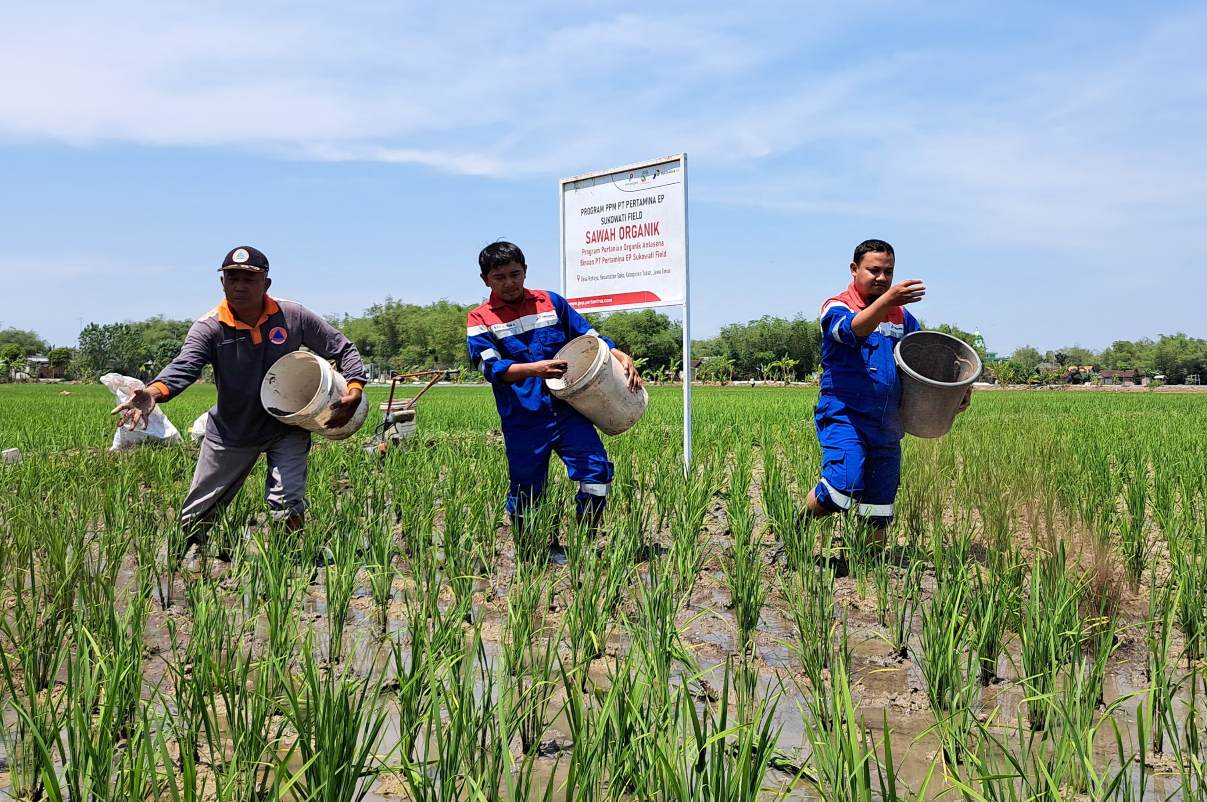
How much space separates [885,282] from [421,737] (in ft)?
7.47

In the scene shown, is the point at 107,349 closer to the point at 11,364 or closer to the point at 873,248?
the point at 11,364

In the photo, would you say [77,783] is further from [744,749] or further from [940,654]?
[940,654]

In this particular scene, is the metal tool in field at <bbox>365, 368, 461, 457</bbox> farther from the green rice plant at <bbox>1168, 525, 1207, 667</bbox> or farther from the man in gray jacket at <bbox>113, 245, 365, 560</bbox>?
the green rice plant at <bbox>1168, 525, 1207, 667</bbox>


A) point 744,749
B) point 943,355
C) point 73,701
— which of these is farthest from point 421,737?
point 943,355

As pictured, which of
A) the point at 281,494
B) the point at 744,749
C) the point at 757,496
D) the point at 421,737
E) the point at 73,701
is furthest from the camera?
the point at 757,496

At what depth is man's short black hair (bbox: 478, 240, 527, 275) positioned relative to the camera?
3.60 m

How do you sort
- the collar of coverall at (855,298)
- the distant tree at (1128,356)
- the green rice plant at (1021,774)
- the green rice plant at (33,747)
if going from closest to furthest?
the green rice plant at (1021,774)
the green rice plant at (33,747)
the collar of coverall at (855,298)
the distant tree at (1128,356)

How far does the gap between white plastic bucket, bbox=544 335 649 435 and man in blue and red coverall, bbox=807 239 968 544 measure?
Answer: 768mm

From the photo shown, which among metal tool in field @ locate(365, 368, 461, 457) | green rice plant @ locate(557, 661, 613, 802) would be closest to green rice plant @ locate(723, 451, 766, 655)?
green rice plant @ locate(557, 661, 613, 802)

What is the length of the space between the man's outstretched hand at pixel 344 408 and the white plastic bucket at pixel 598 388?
783mm

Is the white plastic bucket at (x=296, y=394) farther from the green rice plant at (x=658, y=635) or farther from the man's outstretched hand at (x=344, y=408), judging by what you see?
the green rice plant at (x=658, y=635)

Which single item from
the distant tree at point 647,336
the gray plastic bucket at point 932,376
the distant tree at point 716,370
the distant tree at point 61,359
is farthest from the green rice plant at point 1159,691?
the distant tree at point 61,359

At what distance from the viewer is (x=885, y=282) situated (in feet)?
10.8

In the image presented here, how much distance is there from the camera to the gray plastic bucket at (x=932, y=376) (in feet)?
10.9
